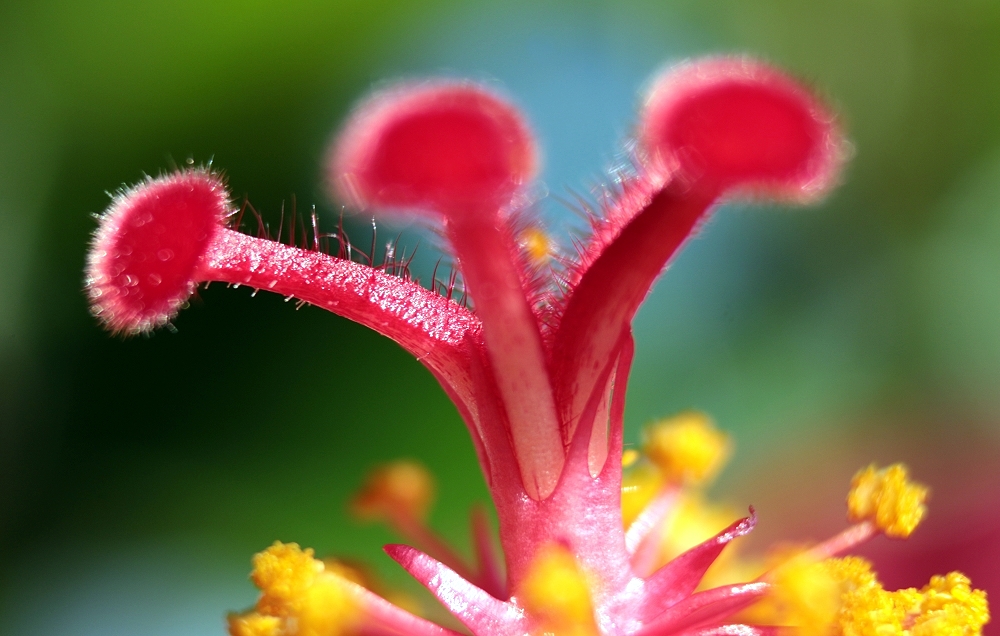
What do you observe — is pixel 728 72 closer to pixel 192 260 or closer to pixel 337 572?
pixel 192 260

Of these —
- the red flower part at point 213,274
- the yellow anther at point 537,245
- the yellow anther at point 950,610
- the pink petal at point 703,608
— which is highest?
the yellow anther at point 537,245

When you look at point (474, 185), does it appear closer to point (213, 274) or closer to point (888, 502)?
point (213, 274)

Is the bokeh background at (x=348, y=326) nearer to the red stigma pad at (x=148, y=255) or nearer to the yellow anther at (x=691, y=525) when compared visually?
the yellow anther at (x=691, y=525)

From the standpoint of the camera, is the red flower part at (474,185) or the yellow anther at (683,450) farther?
the yellow anther at (683,450)

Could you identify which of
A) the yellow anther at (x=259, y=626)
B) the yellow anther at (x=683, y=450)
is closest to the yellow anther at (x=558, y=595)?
the yellow anther at (x=259, y=626)

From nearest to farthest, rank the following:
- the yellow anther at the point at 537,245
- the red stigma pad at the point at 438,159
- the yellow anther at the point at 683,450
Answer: the red stigma pad at the point at 438,159
the yellow anther at the point at 537,245
the yellow anther at the point at 683,450

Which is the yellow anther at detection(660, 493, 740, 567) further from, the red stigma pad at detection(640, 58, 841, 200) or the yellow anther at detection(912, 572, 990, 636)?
the red stigma pad at detection(640, 58, 841, 200)

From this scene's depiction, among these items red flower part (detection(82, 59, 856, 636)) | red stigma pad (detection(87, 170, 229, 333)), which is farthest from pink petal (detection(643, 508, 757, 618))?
red stigma pad (detection(87, 170, 229, 333))
